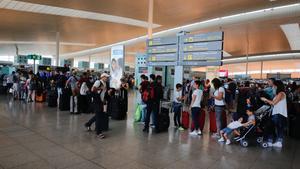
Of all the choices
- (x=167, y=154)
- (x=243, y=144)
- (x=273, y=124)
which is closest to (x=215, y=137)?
(x=243, y=144)

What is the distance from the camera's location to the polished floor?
339 centimetres

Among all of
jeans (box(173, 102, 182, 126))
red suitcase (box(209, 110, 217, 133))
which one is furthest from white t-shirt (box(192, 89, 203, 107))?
A: red suitcase (box(209, 110, 217, 133))

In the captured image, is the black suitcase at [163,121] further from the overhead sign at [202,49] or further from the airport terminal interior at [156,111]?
the overhead sign at [202,49]

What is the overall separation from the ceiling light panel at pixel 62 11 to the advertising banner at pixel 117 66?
14.8 ft

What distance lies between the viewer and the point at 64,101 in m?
8.28

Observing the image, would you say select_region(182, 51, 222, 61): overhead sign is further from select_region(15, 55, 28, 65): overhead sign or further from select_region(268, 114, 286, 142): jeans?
select_region(15, 55, 28, 65): overhead sign

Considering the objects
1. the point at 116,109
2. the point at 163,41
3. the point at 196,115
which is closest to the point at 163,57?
the point at 163,41

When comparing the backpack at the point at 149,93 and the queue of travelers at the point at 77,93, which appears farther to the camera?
the backpack at the point at 149,93

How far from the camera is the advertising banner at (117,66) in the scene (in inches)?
293

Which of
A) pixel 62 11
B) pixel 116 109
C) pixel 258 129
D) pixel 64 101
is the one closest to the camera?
pixel 258 129

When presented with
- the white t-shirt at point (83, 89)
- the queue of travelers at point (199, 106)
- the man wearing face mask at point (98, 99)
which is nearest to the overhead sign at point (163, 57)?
the queue of travelers at point (199, 106)

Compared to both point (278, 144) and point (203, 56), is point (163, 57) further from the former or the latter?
point (278, 144)

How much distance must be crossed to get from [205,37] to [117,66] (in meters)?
3.38

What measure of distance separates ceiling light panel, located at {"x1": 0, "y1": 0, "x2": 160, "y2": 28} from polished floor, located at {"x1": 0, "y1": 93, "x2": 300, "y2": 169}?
6.65 metres
